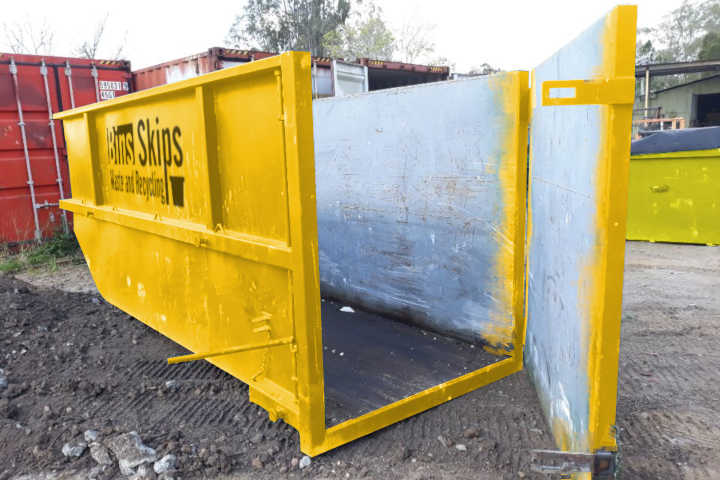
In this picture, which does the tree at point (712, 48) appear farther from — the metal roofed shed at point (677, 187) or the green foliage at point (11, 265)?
the green foliage at point (11, 265)

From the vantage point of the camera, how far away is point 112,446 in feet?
8.43

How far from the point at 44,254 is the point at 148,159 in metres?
4.73

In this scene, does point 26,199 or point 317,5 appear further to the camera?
point 317,5

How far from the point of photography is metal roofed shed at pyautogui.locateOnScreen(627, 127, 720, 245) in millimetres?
6922

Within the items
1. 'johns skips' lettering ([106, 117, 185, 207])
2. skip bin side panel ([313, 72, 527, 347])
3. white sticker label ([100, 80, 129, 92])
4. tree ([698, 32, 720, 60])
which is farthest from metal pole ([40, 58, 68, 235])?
tree ([698, 32, 720, 60])

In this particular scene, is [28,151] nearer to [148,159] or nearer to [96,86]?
[96,86]

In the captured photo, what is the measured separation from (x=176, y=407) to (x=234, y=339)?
543 mm

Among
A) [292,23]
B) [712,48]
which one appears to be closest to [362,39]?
[292,23]

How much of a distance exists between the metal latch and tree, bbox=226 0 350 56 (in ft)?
98.1

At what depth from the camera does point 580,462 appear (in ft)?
6.12

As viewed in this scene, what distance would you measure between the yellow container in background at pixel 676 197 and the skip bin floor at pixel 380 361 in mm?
5019

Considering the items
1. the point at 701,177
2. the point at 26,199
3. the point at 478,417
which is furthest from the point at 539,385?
the point at 26,199

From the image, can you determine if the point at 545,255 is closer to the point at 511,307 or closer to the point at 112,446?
the point at 511,307

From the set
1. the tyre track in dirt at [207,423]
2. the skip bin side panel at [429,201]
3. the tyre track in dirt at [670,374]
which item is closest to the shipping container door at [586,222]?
the tyre track in dirt at [207,423]
